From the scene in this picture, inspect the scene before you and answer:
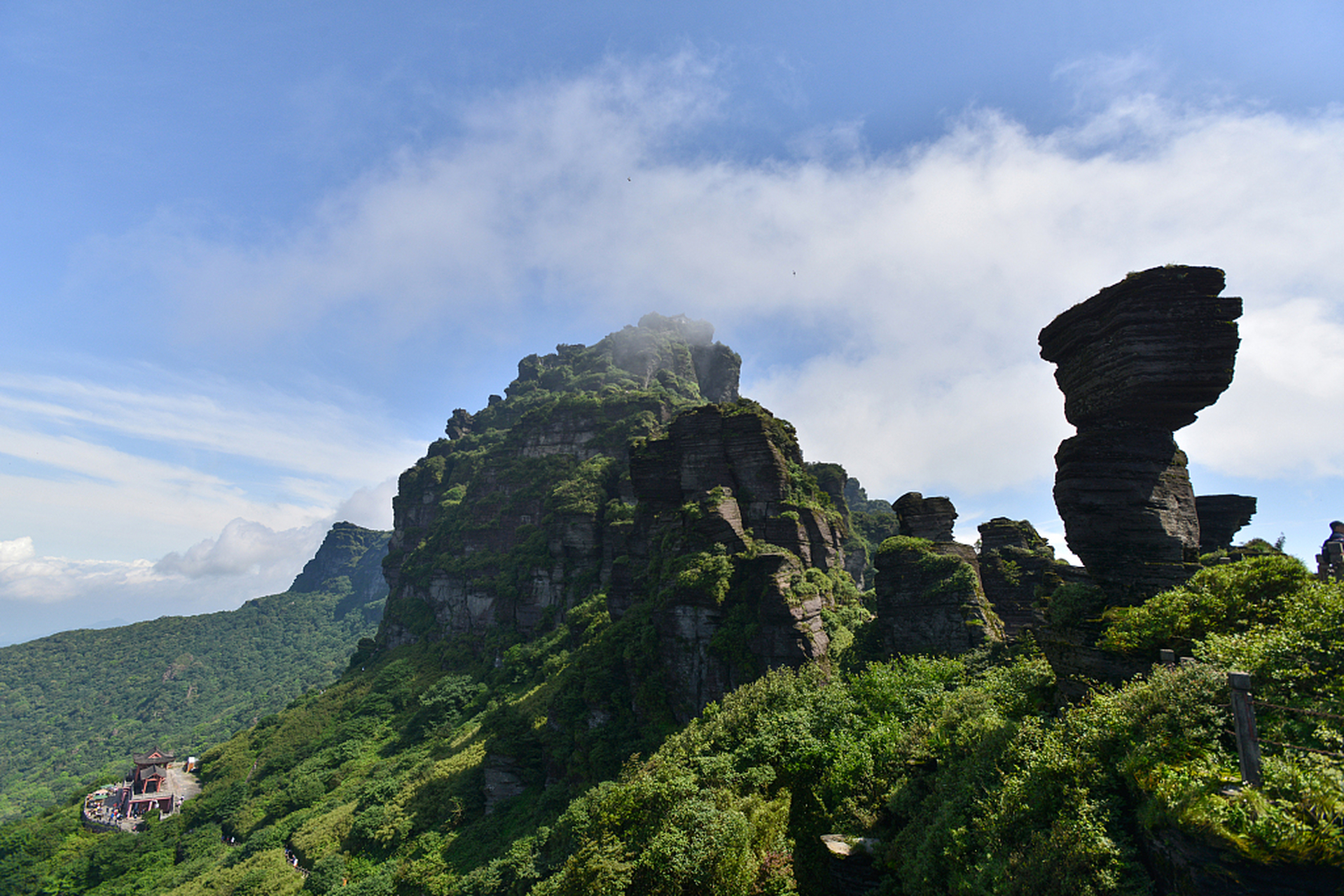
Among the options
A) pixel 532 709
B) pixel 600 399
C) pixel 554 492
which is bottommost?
pixel 532 709

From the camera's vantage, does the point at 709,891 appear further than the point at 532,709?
No

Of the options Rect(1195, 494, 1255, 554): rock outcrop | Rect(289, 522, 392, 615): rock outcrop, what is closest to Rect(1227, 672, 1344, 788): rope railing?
Rect(1195, 494, 1255, 554): rock outcrop

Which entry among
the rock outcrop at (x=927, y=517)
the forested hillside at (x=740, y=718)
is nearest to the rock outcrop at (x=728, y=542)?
the forested hillside at (x=740, y=718)

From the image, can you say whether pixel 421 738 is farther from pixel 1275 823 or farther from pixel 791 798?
pixel 1275 823

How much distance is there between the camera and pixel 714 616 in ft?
114

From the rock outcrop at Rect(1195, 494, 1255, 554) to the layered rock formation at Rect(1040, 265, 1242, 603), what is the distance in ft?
32.1

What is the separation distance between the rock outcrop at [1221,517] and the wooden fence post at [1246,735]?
19.9 metres

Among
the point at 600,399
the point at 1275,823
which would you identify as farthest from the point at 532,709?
the point at 600,399

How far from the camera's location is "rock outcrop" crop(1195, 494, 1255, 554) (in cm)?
2211

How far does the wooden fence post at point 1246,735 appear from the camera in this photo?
7309 millimetres

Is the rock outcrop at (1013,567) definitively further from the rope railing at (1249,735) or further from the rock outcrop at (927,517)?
the rope railing at (1249,735)

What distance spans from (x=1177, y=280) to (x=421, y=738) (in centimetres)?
6764

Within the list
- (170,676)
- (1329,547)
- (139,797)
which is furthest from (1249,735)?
(170,676)

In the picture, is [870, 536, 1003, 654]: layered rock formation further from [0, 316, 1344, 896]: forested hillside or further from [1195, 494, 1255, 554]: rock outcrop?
[1195, 494, 1255, 554]: rock outcrop
